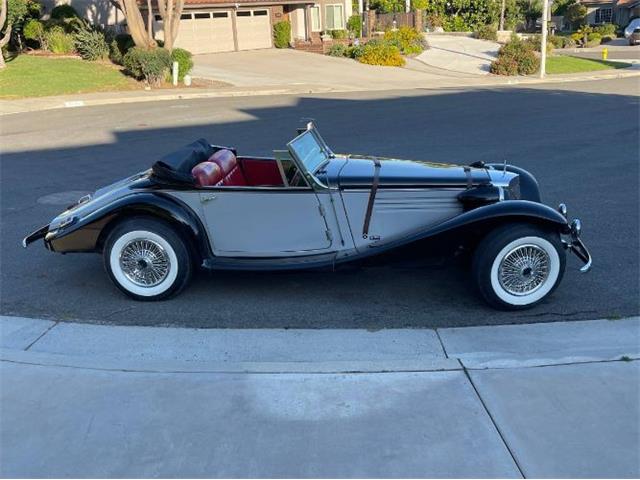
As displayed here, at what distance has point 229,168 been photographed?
18.7ft

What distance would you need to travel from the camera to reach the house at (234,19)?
1401 inches

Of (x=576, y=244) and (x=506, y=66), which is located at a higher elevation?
(x=576, y=244)

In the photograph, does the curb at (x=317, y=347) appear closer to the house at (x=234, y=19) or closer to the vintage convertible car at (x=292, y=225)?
the vintage convertible car at (x=292, y=225)

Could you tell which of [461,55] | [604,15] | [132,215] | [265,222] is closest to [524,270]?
[265,222]

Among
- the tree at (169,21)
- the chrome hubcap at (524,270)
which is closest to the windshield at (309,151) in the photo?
the chrome hubcap at (524,270)

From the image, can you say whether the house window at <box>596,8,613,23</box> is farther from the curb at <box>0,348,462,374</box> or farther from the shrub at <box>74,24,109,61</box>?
the curb at <box>0,348,462,374</box>

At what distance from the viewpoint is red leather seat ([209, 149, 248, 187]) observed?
557cm

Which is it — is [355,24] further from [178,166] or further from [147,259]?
[147,259]

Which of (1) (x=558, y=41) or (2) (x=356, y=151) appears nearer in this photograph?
(2) (x=356, y=151)

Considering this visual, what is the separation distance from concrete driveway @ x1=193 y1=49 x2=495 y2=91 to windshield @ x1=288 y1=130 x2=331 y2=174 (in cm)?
1930

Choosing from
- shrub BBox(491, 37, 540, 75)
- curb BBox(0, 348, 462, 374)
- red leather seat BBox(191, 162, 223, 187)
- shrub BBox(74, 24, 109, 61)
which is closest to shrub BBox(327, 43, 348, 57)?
shrub BBox(491, 37, 540, 75)

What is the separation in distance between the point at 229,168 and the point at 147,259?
1087mm

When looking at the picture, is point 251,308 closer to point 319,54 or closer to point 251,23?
point 319,54

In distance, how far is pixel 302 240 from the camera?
5121mm
